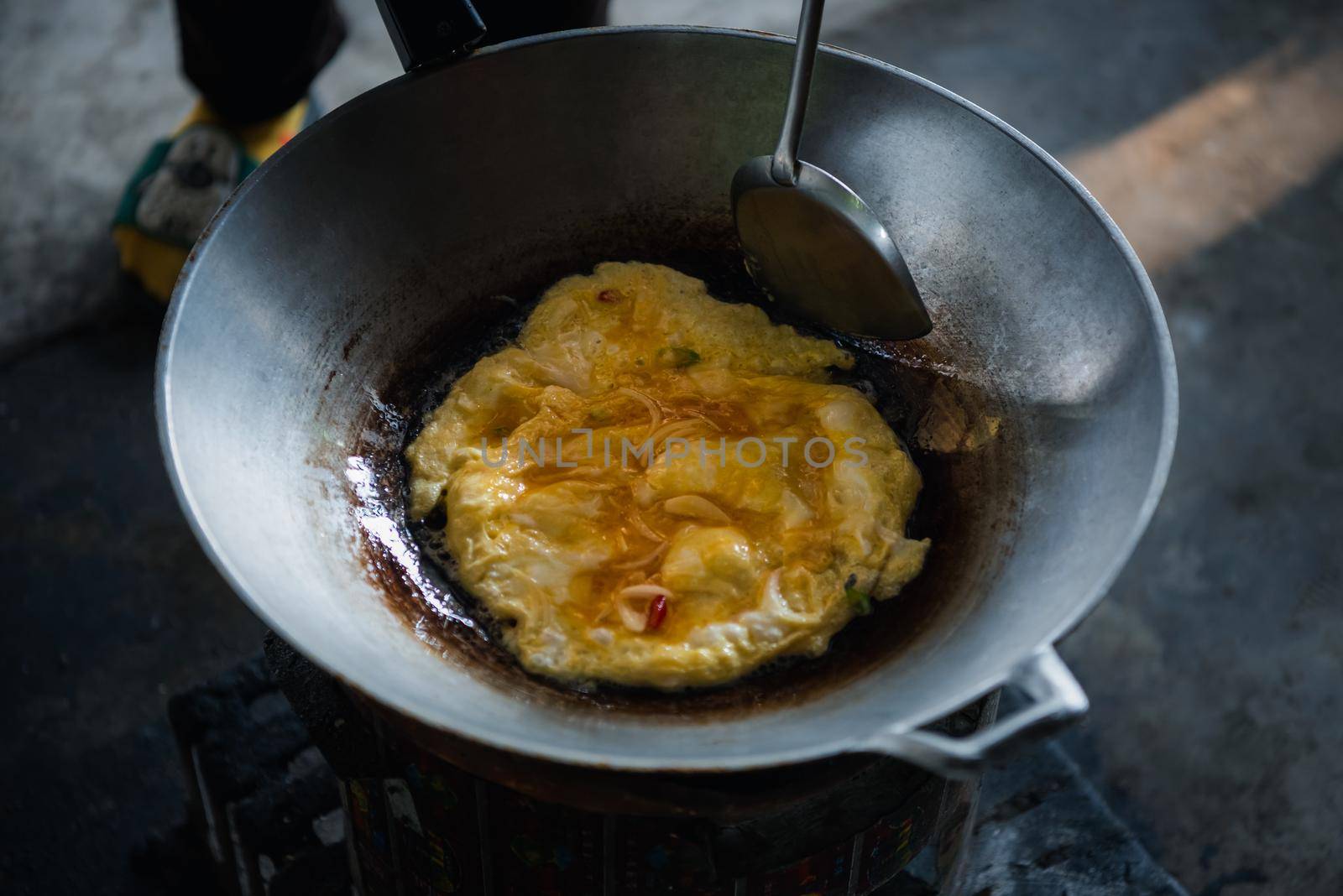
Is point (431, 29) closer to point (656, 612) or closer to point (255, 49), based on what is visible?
point (656, 612)

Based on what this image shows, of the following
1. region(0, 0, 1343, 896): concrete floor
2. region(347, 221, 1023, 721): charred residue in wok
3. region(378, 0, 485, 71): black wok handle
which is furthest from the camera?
region(0, 0, 1343, 896): concrete floor

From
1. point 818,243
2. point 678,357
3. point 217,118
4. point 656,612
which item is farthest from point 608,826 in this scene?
point 217,118

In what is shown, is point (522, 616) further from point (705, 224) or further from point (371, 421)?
point (705, 224)

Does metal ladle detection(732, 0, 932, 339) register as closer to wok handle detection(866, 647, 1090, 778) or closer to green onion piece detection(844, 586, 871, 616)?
green onion piece detection(844, 586, 871, 616)

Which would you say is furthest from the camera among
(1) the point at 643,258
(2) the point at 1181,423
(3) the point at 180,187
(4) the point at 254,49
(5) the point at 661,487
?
(2) the point at 1181,423

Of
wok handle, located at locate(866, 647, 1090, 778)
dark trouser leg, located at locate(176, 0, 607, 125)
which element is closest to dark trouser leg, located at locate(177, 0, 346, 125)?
dark trouser leg, located at locate(176, 0, 607, 125)

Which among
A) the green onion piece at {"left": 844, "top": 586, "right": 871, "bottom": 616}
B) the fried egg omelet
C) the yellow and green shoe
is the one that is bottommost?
the yellow and green shoe

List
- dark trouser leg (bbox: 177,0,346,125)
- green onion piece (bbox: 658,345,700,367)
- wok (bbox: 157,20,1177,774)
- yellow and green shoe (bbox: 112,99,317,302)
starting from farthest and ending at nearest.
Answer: yellow and green shoe (bbox: 112,99,317,302) → dark trouser leg (bbox: 177,0,346,125) → green onion piece (bbox: 658,345,700,367) → wok (bbox: 157,20,1177,774)
